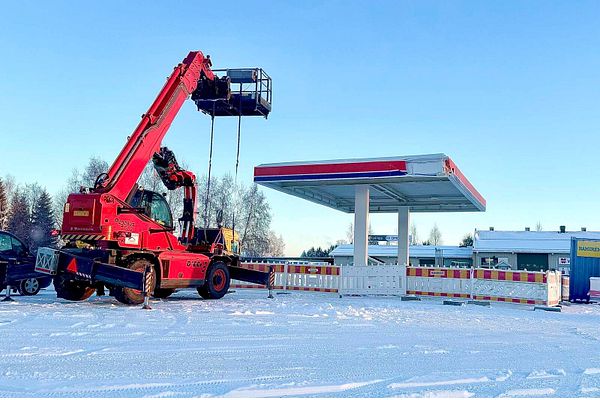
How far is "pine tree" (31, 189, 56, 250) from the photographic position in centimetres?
5822

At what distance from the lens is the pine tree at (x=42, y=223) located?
2292 inches

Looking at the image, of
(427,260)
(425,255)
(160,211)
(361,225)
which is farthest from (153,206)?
(427,260)

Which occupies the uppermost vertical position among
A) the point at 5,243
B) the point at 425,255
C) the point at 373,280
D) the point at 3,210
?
the point at 3,210

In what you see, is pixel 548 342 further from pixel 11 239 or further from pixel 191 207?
pixel 11 239

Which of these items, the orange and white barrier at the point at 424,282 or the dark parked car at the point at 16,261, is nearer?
the dark parked car at the point at 16,261

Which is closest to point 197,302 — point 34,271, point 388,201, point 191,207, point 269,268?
point 191,207

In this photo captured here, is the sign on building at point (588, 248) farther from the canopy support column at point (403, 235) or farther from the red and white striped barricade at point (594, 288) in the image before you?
the canopy support column at point (403, 235)

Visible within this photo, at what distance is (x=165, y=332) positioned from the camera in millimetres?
9828

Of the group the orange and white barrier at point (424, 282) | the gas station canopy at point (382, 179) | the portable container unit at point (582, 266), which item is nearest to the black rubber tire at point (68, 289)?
the orange and white barrier at point (424, 282)

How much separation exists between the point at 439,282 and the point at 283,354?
43.6ft

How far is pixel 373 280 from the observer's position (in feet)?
69.0

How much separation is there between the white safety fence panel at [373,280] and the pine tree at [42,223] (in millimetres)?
44057

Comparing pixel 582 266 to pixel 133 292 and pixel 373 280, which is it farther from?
pixel 133 292

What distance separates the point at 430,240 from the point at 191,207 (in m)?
102
